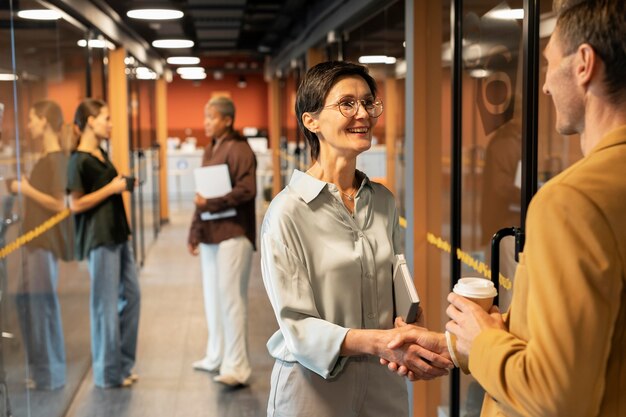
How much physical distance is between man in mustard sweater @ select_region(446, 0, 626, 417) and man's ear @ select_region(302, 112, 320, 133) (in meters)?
0.99

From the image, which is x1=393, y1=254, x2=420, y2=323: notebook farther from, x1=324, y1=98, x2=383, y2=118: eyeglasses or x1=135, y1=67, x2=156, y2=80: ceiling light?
x1=135, y1=67, x2=156, y2=80: ceiling light

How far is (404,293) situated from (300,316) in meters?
0.29

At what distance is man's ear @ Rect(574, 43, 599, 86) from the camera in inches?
54.1

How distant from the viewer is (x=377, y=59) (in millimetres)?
5336

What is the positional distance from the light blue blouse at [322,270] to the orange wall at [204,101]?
21049 mm

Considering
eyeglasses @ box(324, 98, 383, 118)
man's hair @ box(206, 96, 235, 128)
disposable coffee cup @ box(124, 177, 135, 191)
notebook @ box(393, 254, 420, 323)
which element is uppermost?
man's hair @ box(206, 96, 235, 128)

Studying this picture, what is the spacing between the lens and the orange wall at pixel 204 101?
76.4 feet

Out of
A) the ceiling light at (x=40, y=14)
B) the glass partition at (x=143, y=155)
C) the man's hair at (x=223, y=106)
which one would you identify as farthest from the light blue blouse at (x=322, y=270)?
the glass partition at (x=143, y=155)

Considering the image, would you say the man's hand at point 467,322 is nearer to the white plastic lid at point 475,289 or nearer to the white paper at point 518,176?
the white plastic lid at point 475,289

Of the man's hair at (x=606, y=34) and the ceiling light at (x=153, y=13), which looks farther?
the ceiling light at (x=153, y=13)

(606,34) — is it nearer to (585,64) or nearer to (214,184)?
(585,64)

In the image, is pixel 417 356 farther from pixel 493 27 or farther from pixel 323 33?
pixel 323 33

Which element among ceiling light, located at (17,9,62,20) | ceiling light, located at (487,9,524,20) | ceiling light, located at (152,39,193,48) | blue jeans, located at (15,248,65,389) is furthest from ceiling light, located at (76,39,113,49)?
ceiling light, located at (487,9,524,20)

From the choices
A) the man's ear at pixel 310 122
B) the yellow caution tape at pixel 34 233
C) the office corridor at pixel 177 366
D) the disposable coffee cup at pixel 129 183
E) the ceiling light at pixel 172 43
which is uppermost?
the ceiling light at pixel 172 43
